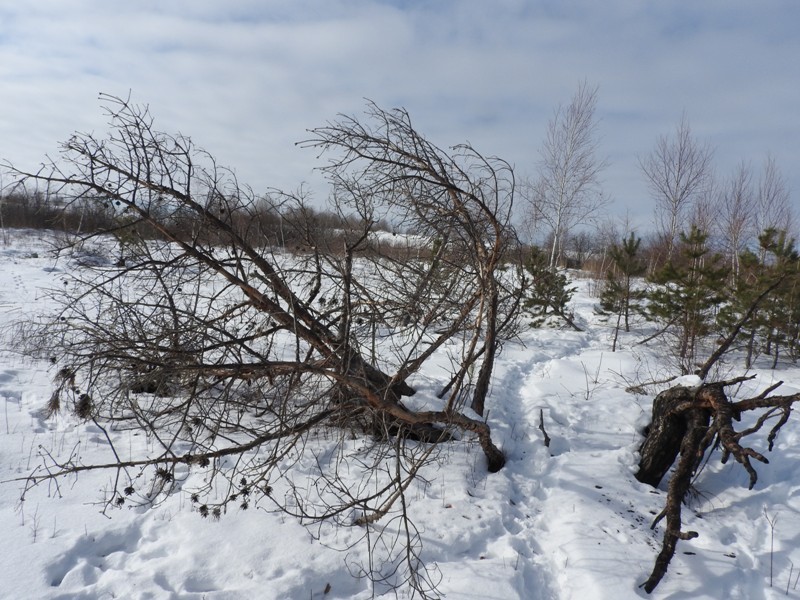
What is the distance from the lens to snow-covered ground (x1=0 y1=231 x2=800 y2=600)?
109 inches

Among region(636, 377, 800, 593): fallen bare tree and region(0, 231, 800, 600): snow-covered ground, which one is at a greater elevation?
region(636, 377, 800, 593): fallen bare tree

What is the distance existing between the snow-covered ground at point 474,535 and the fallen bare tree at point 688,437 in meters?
0.20

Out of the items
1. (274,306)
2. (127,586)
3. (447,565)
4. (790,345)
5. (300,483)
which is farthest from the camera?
(790,345)

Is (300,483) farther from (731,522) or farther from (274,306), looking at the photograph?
(731,522)

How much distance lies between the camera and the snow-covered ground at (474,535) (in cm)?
278

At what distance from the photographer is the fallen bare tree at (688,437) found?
271 centimetres

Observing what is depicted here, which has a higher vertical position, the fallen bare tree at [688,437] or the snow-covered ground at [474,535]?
the fallen bare tree at [688,437]

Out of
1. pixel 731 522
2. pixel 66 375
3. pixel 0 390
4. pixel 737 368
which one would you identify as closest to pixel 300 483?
pixel 66 375

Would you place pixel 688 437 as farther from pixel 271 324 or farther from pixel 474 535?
pixel 271 324

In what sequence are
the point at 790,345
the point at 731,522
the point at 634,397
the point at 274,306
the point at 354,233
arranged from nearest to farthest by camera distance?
1. the point at 731,522
2. the point at 274,306
3. the point at 354,233
4. the point at 634,397
5. the point at 790,345

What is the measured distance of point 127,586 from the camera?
271 centimetres

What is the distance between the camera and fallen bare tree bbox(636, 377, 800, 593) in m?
2.71

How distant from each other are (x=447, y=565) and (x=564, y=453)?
1.98 meters

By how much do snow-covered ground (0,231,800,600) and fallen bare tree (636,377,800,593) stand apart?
0.65 feet
